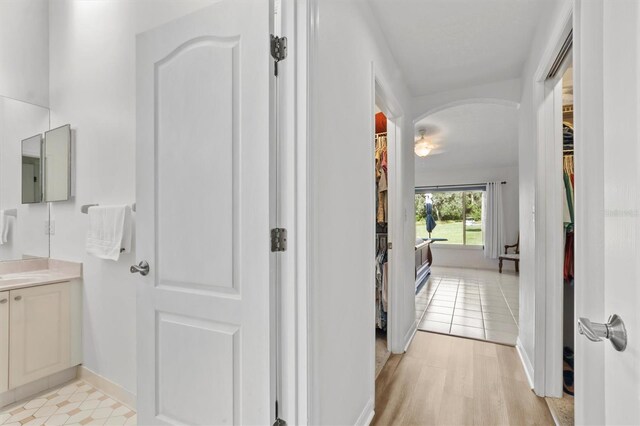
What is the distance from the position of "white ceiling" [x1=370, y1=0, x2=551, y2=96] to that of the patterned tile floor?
296 centimetres

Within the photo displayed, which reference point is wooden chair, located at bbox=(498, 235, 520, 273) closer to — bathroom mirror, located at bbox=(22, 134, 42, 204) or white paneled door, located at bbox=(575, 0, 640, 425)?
white paneled door, located at bbox=(575, 0, 640, 425)

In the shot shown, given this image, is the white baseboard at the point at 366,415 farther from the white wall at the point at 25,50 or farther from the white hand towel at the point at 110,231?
the white wall at the point at 25,50

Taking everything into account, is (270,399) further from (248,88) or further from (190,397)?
(248,88)

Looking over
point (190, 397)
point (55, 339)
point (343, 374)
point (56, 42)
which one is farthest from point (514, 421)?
A: point (56, 42)

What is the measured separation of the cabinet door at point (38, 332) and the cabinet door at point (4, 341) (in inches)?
0.7

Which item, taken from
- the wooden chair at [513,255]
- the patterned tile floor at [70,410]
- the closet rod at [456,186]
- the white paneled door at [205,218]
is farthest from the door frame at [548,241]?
the closet rod at [456,186]

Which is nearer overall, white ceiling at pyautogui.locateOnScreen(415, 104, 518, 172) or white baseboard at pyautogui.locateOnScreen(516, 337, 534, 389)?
white baseboard at pyautogui.locateOnScreen(516, 337, 534, 389)

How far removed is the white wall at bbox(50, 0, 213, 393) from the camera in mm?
1817

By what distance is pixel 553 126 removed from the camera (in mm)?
1920

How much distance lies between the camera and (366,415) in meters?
1.69

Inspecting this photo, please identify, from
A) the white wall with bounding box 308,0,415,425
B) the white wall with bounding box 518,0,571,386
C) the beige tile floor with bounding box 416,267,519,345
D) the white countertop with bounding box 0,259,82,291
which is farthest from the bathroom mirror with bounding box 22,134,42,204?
the beige tile floor with bounding box 416,267,519,345

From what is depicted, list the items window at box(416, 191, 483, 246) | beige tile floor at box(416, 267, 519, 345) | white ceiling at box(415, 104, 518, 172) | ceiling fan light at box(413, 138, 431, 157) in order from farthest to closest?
1. window at box(416, 191, 483, 246)
2. ceiling fan light at box(413, 138, 431, 157)
3. white ceiling at box(415, 104, 518, 172)
4. beige tile floor at box(416, 267, 519, 345)

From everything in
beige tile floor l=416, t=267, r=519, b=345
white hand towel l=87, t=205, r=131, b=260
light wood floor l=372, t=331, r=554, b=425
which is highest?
white hand towel l=87, t=205, r=131, b=260

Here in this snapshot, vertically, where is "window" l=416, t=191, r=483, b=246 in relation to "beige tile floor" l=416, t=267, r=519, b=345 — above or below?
above
